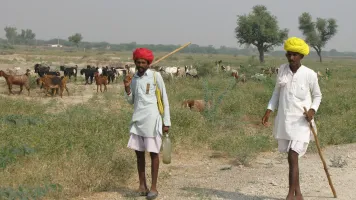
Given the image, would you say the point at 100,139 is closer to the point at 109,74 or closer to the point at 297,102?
the point at 297,102

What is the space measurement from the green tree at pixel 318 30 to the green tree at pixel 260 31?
11147 millimetres

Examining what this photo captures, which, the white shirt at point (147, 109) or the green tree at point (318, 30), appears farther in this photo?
the green tree at point (318, 30)

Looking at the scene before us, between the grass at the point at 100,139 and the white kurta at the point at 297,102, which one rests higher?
the white kurta at the point at 297,102

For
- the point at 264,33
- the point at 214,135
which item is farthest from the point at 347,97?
the point at 264,33

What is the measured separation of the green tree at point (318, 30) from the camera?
2311 inches

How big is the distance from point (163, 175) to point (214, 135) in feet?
9.29

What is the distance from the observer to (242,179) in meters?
5.82

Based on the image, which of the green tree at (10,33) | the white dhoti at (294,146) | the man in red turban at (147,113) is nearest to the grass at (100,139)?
the man in red turban at (147,113)

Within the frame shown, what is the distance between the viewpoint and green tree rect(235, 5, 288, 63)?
46.1 metres

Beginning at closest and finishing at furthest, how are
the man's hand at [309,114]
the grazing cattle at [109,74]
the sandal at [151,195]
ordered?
the man's hand at [309,114] < the sandal at [151,195] < the grazing cattle at [109,74]

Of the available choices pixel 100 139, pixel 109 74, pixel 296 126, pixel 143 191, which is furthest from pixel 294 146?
pixel 109 74

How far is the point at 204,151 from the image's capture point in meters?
7.66

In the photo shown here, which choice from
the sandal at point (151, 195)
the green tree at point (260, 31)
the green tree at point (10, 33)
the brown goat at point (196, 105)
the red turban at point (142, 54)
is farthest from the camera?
the green tree at point (10, 33)

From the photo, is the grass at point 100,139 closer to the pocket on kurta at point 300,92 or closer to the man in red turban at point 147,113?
the man in red turban at point 147,113
